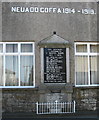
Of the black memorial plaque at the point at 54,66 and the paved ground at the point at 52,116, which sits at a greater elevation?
the black memorial plaque at the point at 54,66

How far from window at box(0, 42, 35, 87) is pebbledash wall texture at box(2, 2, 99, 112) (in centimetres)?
25

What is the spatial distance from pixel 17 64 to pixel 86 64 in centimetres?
335

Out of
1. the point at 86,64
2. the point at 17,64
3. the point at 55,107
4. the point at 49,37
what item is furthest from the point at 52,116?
the point at 49,37

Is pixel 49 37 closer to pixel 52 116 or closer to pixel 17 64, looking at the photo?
pixel 17 64

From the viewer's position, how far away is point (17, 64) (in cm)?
1295

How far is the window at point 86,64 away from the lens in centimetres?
1309

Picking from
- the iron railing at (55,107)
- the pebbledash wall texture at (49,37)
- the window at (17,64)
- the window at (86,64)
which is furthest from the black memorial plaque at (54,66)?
the iron railing at (55,107)

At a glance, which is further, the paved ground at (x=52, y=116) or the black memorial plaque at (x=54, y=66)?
the black memorial plaque at (x=54, y=66)

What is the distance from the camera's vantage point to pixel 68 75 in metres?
12.6

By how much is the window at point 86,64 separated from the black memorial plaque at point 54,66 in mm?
870

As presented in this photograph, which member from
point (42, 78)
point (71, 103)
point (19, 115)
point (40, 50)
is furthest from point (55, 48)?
point (19, 115)

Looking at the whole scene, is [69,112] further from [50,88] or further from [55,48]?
[55,48]

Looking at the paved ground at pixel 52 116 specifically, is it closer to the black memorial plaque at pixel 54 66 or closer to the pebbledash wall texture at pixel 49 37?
the pebbledash wall texture at pixel 49 37

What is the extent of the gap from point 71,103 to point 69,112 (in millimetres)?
451
